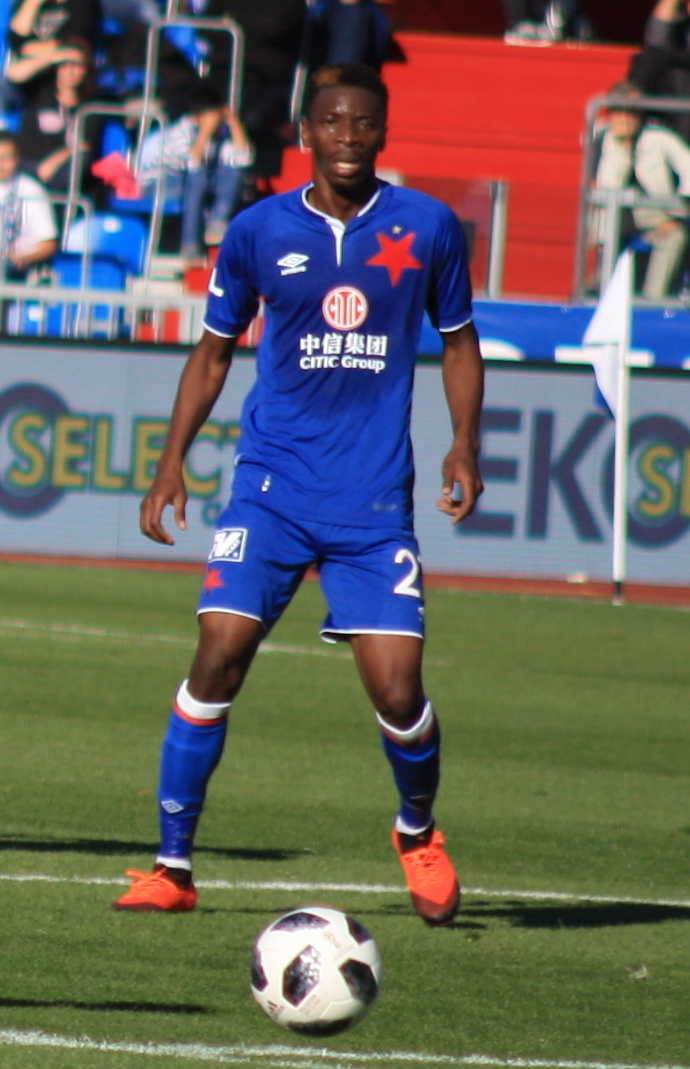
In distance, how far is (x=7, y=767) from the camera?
846 cm

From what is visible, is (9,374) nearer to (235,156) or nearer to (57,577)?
(57,577)

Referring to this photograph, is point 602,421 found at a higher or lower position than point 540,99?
lower

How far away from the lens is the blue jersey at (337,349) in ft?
19.5

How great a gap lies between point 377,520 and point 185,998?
1591 mm

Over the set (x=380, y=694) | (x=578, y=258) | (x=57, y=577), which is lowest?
(x=57, y=577)

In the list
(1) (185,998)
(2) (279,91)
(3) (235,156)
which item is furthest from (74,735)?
(2) (279,91)

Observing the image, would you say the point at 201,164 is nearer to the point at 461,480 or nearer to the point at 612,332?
the point at 612,332

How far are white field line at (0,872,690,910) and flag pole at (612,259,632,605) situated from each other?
31.7ft

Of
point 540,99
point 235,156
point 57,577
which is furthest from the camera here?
point 540,99

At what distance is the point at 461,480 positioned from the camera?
19.8ft

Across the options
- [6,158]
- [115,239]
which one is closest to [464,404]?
[6,158]

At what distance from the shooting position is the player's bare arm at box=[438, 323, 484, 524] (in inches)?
238

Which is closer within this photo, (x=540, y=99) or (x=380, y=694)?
(x=380, y=694)

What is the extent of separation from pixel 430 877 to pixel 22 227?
14.5m
